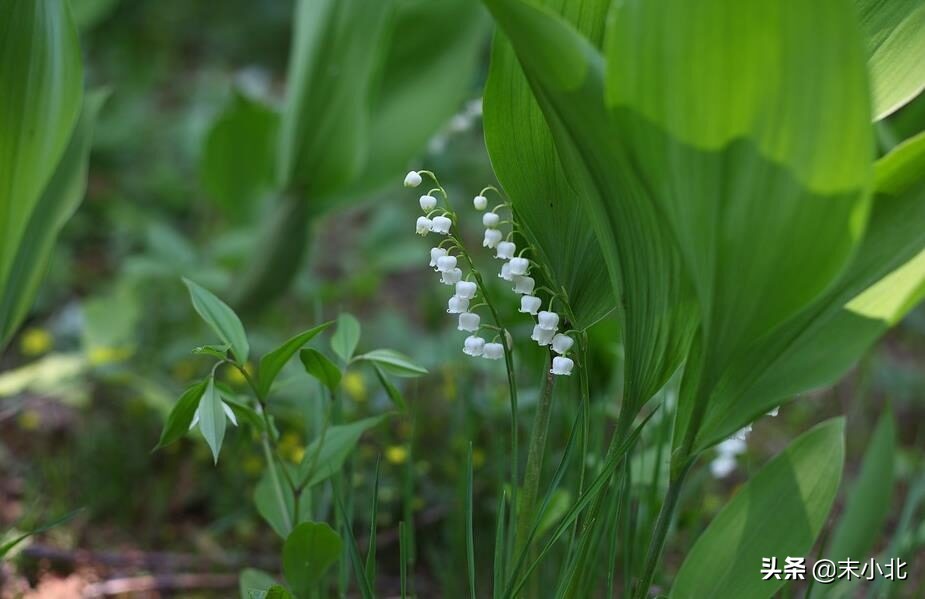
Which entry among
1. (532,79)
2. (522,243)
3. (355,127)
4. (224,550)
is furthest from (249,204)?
(532,79)

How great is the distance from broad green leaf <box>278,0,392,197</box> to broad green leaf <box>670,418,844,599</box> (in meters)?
1.05

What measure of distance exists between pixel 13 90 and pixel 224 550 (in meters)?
0.80

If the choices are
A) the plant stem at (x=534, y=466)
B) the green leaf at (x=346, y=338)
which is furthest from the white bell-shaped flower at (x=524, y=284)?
the green leaf at (x=346, y=338)

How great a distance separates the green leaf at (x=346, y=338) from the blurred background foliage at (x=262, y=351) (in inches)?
4.8

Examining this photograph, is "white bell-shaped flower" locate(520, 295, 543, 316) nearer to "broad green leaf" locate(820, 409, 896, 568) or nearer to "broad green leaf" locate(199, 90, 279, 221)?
"broad green leaf" locate(820, 409, 896, 568)

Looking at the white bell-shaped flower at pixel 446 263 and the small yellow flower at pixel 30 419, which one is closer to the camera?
the white bell-shaped flower at pixel 446 263

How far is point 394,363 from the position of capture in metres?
0.87

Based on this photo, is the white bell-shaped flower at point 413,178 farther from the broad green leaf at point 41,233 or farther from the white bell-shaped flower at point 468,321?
the broad green leaf at point 41,233

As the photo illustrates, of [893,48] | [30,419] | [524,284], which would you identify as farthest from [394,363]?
[30,419]

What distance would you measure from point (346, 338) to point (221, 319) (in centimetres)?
12

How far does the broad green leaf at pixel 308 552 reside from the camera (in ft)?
2.77

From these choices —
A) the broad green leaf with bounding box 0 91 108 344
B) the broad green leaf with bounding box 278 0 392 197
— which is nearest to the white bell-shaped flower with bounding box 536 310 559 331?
the broad green leaf with bounding box 0 91 108 344

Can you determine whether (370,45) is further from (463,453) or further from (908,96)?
(908,96)

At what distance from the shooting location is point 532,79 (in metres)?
0.67
